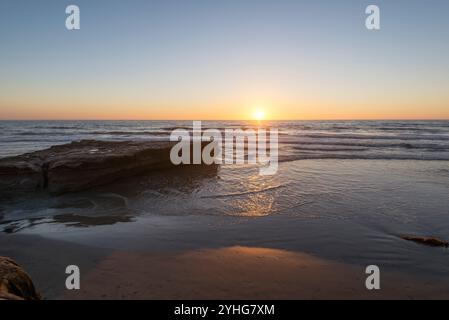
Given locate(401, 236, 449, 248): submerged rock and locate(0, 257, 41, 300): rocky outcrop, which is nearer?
locate(0, 257, 41, 300): rocky outcrop

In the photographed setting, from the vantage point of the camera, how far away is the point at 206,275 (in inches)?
149

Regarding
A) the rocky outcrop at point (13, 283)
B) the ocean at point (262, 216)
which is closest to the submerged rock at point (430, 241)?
the ocean at point (262, 216)

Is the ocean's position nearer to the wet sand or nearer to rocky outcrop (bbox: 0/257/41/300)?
the wet sand

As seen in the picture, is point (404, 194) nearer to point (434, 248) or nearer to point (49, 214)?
point (434, 248)

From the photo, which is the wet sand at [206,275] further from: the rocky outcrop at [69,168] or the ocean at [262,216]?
the rocky outcrop at [69,168]

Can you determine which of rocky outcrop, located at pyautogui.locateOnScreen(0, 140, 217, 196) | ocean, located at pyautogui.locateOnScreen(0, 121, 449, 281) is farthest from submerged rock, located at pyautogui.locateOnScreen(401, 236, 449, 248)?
rocky outcrop, located at pyautogui.locateOnScreen(0, 140, 217, 196)

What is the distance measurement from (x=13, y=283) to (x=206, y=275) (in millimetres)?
2093

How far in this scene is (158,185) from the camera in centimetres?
917

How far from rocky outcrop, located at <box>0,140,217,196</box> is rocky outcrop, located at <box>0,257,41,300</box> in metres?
5.78

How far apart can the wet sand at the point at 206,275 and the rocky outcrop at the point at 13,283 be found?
875 mm

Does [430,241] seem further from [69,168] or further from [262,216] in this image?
[69,168]

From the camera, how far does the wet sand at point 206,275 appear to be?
335 cm

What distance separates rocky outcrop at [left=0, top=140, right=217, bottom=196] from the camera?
306 inches
